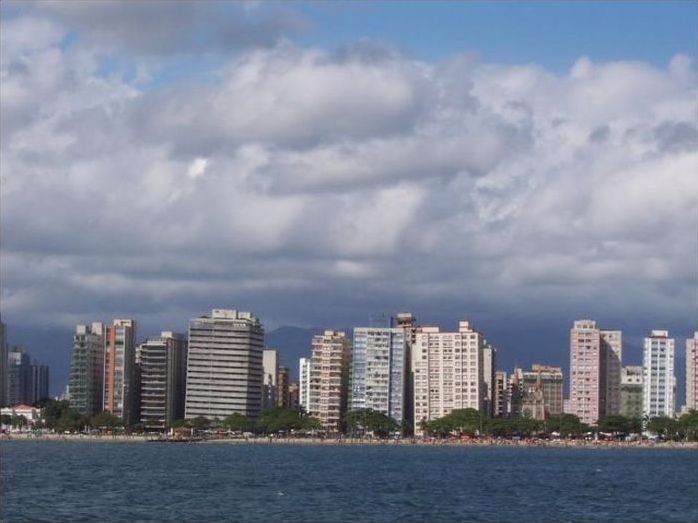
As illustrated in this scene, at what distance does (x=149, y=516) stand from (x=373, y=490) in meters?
28.7

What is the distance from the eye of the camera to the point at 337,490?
323 feet

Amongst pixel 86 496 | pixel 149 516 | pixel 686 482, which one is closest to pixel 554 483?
pixel 686 482

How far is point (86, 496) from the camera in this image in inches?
3447

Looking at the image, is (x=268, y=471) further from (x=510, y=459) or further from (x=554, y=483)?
(x=510, y=459)

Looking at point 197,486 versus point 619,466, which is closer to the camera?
point 197,486

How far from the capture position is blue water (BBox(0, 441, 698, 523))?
77.4 m

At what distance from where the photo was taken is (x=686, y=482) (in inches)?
4599

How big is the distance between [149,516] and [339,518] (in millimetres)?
9313

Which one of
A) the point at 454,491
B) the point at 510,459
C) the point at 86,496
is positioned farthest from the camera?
the point at 510,459

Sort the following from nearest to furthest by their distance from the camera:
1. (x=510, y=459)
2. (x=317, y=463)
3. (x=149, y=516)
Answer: (x=149, y=516)
(x=317, y=463)
(x=510, y=459)

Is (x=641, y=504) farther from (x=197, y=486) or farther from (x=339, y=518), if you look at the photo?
(x=197, y=486)

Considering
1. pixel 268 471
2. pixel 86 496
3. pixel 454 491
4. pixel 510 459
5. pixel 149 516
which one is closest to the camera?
pixel 149 516

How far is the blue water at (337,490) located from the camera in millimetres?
77438

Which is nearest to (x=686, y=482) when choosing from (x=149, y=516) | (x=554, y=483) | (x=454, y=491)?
(x=554, y=483)
